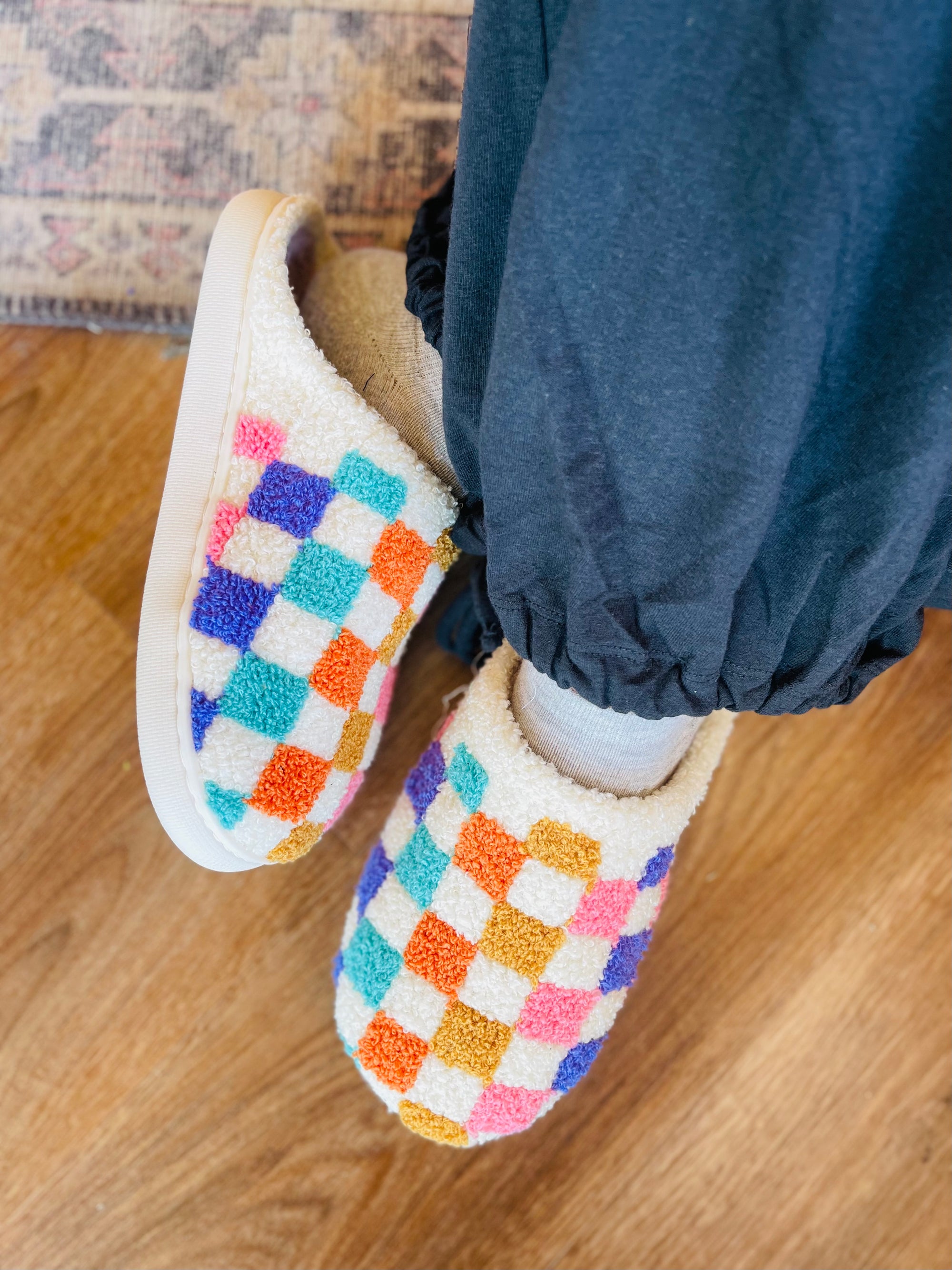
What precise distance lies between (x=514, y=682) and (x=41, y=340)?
15.0 inches

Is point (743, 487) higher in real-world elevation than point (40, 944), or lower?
higher

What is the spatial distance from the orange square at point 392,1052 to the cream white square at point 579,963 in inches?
3.1

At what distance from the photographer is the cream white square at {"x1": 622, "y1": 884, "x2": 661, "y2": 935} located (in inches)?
18.7

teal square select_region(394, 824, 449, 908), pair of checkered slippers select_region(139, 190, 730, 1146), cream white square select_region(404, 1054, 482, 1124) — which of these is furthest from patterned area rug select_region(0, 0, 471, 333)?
cream white square select_region(404, 1054, 482, 1124)

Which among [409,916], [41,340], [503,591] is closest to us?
[503,591]

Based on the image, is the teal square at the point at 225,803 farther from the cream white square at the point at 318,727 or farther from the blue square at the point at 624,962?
the blue square at the point at 624,962

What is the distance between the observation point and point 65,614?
22.5 inches

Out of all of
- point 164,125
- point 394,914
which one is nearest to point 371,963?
point 394,914

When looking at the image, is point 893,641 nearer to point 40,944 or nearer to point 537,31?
point 537,31

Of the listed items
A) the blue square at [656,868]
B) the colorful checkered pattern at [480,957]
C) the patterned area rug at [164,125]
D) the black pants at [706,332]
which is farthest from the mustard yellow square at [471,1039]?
the patterned area rug at [164,125]

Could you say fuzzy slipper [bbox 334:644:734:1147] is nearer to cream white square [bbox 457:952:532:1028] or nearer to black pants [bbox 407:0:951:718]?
cream white square [bbox 457:952:532:1028]

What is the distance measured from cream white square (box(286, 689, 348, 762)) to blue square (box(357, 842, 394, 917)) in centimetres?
8

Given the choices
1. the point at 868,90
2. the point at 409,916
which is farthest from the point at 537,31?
the point at 409,916

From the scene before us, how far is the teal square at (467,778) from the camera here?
456 millimetres
